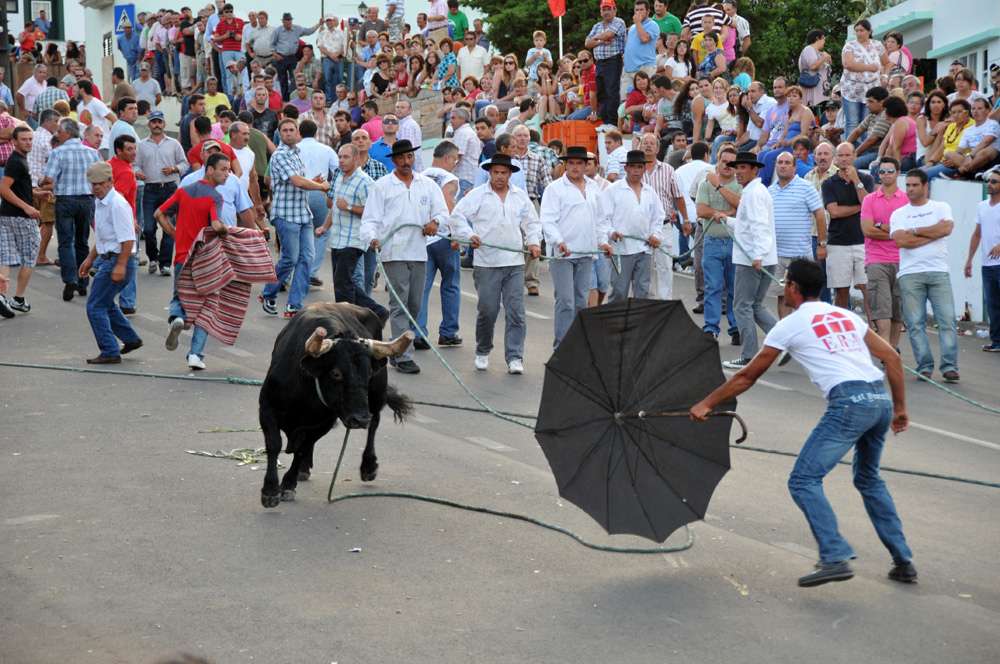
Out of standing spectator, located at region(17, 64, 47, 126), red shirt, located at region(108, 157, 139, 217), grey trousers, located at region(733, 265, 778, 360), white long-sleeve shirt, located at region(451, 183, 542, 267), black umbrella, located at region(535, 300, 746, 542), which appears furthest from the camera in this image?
standing spectator, located at region(17, 64, 47, 126)

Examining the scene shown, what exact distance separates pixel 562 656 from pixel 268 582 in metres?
1.81

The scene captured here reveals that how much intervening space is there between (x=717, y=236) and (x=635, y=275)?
3.42 feet

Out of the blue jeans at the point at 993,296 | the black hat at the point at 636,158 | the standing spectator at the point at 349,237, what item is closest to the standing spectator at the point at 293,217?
the standing spectator at the point at 349,237

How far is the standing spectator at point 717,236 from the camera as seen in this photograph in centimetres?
1593

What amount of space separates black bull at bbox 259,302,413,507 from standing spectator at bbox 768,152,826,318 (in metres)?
7.18

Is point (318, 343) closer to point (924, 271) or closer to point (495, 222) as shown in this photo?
point (495, 222)

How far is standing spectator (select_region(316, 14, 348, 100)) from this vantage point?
31781 mm

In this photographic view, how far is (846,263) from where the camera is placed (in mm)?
16062

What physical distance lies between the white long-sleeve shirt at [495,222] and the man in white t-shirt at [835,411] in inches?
253

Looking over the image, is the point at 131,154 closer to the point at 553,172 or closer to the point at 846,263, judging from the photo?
the point at 553,172

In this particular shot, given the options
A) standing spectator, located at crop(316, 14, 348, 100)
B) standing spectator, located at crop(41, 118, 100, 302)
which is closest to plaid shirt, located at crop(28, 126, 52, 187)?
standing spectator, located at crop(41, 118, 100, 302)

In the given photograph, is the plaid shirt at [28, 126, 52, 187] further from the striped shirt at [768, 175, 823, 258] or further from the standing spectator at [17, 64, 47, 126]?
the standing spectator at [17, 64, 47, 126]

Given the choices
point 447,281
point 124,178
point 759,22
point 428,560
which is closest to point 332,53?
point 759,22

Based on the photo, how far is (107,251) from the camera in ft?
45.9
